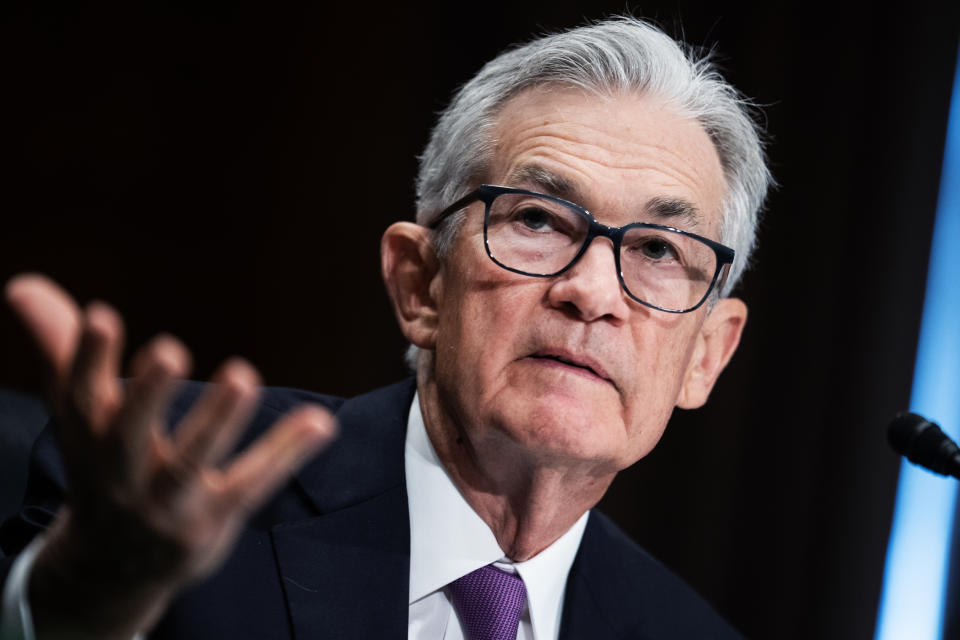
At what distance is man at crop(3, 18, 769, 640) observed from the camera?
4.98 feet

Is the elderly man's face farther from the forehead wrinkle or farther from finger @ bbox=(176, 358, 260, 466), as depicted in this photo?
finger @ bbox=(176, 358, 260, 466)

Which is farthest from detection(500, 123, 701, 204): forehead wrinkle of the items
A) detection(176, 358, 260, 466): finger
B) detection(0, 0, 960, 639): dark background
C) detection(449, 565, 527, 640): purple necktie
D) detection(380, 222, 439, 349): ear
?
detection(0, 0, 960, 639): dark background

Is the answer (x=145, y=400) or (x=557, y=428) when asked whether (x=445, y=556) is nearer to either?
(x=557, y=428)

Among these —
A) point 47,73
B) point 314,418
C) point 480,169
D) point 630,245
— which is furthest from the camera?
point 47,73

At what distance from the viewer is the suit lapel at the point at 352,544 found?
150cm

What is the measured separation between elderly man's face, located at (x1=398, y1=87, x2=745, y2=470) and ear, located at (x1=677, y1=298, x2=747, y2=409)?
13 centimetres

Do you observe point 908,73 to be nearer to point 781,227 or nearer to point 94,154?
point 781,227

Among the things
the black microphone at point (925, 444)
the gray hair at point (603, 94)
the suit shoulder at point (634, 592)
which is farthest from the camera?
the suit shoulder at point (634, 592)

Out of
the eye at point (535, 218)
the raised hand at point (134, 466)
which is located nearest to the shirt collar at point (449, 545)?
the eye at point (535, 218)

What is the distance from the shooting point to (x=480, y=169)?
5.73ft

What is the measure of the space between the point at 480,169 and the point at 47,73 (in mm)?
2516

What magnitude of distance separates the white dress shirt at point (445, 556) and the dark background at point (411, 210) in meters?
1.42

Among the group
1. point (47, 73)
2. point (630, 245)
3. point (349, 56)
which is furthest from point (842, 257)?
point (47, 73)

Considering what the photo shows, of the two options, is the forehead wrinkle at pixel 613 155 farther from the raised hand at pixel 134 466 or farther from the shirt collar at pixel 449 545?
the raised hand at pixel 134 466
